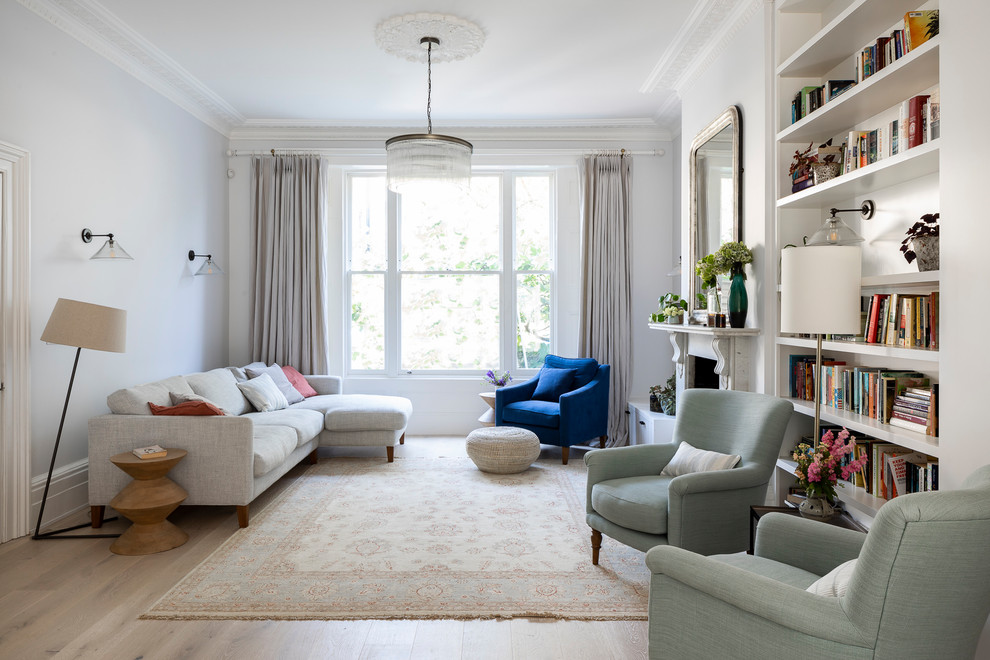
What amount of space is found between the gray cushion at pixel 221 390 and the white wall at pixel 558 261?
1.27m

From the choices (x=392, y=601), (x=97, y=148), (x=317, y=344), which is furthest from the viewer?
(x=317, y=344)

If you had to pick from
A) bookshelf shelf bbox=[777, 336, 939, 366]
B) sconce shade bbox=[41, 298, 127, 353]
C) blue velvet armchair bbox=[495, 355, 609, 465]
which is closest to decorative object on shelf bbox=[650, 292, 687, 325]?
blue velvet armchair bbox=[495, 355, 609, 465]

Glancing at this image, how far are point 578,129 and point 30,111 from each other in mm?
4393

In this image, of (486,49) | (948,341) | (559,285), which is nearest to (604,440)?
(559,285)

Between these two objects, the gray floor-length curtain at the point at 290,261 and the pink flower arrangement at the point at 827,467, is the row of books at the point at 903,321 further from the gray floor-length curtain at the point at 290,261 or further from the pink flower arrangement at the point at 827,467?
the gray floor-length curtain at the point at 290,261

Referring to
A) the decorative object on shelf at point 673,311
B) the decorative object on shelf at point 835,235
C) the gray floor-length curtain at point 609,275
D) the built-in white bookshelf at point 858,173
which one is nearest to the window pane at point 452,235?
the gray floor-length curtain at point 609,275

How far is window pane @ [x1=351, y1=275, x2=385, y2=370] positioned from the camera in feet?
21.8

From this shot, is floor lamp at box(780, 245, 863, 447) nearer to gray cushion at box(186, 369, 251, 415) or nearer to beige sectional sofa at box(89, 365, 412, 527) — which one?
beige sectional sofa at box(89, 365, 412, 527)

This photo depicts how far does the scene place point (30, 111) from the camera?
11.9 ft

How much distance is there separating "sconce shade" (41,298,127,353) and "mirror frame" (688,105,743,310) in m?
3.59

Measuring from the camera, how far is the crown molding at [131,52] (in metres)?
3.77

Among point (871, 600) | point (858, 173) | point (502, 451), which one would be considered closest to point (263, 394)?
point (502, 451)

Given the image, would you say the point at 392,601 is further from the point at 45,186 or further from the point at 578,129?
the point at 578,129

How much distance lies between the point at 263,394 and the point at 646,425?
3150 millimetres
